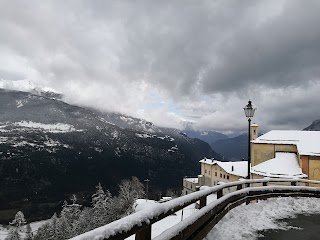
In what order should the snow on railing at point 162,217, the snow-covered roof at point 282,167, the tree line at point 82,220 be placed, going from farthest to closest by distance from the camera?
the tree line at point 82,220, the snow-covered roof at point 282,167, the snow on railing at point 162,217

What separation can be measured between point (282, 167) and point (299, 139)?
698 centimetres

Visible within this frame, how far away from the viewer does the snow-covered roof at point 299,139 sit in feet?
142

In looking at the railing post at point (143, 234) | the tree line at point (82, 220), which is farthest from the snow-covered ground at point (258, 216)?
the tree line at point (82, 220)

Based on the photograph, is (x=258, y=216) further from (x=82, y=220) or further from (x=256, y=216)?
(x=82, y=220)

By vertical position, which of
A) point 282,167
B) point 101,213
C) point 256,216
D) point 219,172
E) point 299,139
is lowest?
point 101,213

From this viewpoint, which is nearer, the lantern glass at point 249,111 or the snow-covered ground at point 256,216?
the snow-covered ground at point 256,216

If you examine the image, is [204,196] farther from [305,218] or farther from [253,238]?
[305,218]

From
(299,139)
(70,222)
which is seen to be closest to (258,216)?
(299,139)

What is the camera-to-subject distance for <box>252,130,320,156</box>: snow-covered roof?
4319 centimetres

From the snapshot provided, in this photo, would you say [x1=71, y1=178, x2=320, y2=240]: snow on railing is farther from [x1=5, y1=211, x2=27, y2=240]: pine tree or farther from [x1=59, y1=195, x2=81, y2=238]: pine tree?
[x1=5, y1=211, x2=27, y2=240]: pine tree

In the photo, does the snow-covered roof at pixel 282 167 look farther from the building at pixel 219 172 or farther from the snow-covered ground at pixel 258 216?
the snow-covered ground at pixel 258 216

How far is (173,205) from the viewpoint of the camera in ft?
16.1

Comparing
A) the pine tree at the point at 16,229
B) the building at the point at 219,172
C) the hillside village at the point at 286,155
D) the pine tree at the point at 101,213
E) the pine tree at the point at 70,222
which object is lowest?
the pine tree at the point at 16,229

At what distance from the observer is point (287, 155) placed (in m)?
47.0
